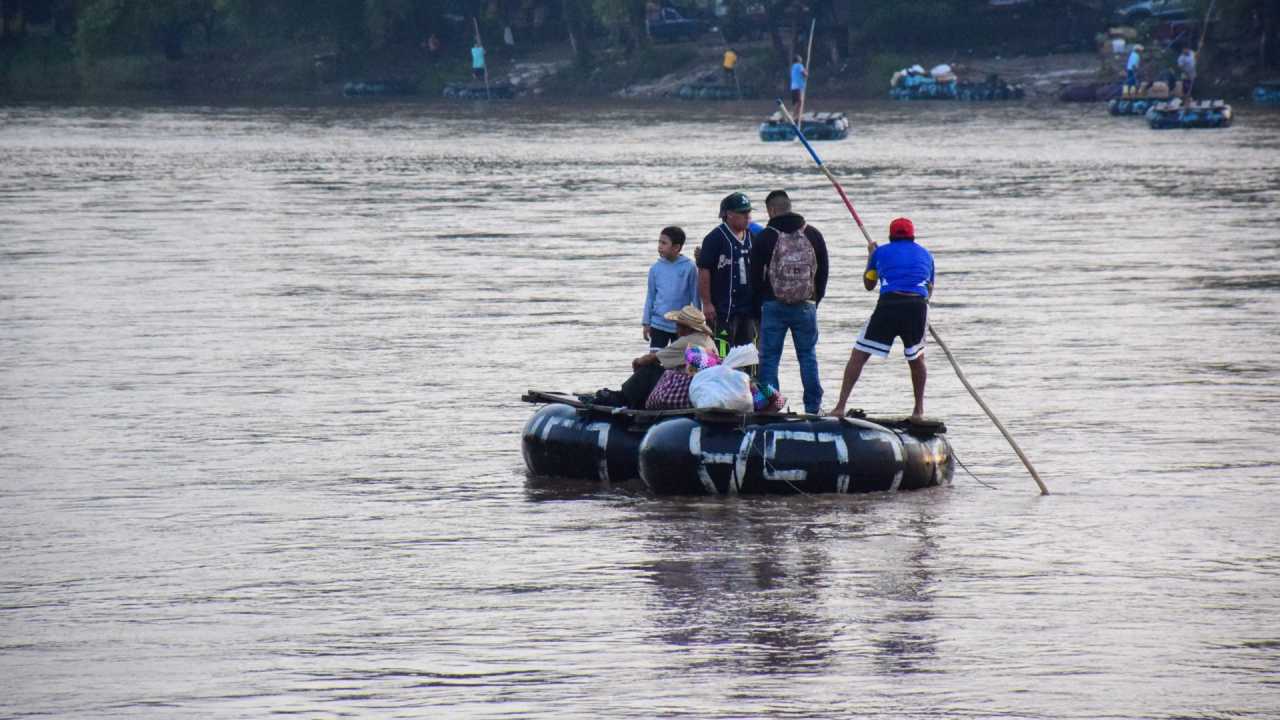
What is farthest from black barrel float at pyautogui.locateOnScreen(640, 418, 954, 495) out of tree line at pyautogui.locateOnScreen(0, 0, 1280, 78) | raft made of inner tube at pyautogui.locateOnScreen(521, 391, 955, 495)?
tree line at pyautogui.locateOnScreen(0, 0, 1280, 78)

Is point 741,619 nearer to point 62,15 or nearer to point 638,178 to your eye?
point 638,178

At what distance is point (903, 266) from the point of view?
48.5 ft

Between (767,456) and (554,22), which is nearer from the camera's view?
(767,456)

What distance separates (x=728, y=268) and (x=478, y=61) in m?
88.1

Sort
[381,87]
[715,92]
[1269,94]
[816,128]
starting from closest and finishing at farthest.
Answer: [816,128], [1269,94], [715,92], [381,87]

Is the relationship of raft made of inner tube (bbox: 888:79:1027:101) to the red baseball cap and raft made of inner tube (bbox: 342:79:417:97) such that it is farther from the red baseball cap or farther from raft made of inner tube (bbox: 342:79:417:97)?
the red baseball cap

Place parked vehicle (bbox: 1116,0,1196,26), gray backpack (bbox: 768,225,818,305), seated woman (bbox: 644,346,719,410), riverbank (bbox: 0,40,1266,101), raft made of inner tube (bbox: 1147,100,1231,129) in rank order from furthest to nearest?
riverbank (bbox: 0,40,1266,101), parked vehicle (bbox: 1116,0,1196,26), raft made of inner tube (bbox: 1147,100,1231,129), gray backpack (bbox: 768,225,818,305), seated woman (bbox: 644,346,719,410)

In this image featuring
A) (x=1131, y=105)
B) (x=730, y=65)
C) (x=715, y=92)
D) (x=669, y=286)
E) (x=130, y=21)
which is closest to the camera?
(x=669, y=286)

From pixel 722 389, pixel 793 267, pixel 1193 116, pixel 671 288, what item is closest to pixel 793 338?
pixel 793 267

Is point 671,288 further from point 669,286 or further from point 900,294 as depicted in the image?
point 900,294

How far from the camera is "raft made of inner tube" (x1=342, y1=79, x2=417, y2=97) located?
10875 cm

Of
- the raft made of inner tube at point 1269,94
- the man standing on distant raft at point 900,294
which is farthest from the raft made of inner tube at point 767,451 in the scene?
the raft made of inner tube at point 1269,94

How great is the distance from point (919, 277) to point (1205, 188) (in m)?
31.6

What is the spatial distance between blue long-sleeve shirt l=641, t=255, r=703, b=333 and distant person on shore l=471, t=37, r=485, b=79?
Result: 86.6 metres
